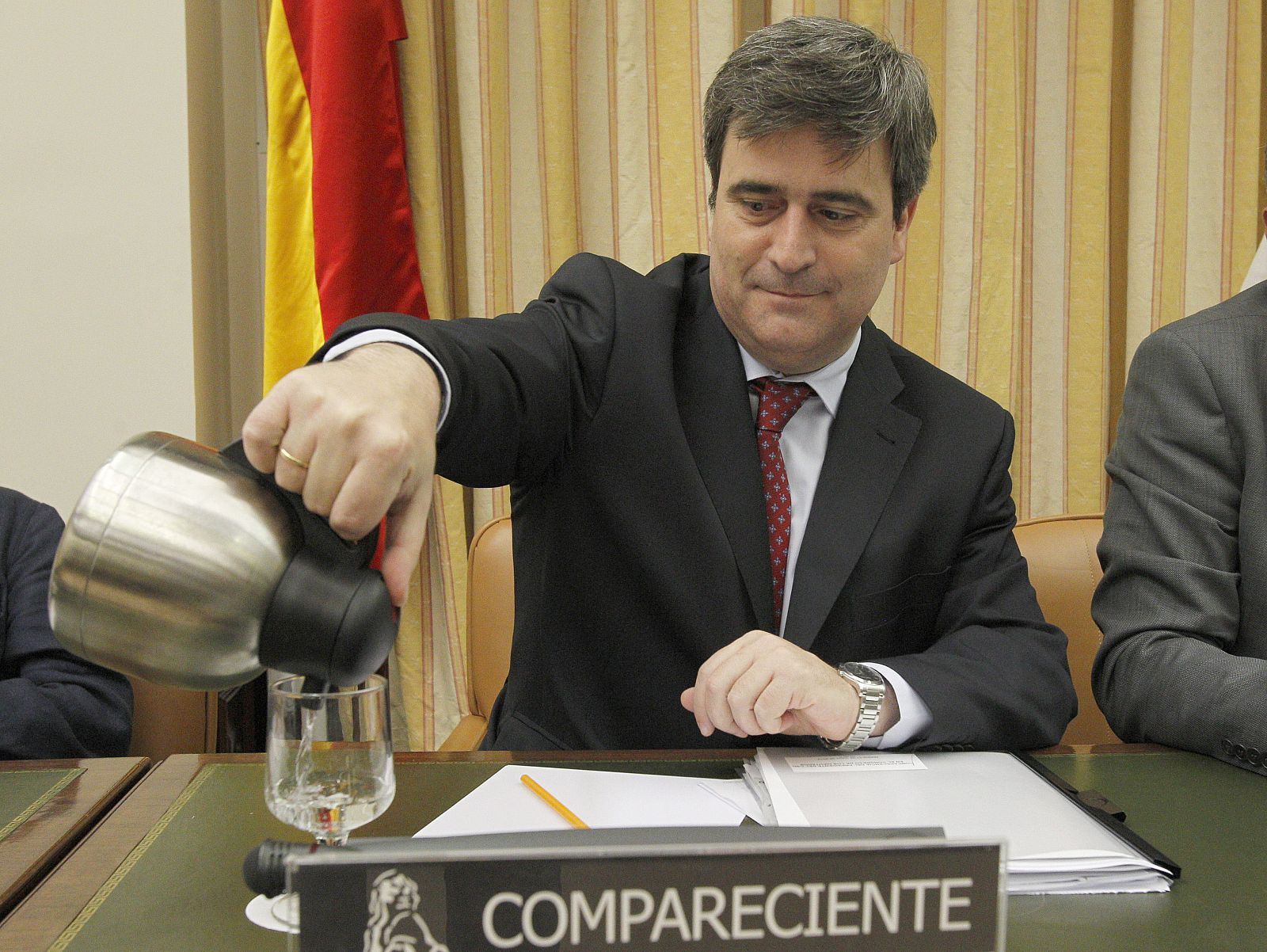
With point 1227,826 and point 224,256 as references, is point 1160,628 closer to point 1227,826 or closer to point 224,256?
point 1227,826

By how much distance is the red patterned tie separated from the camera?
Answer: 1425 mm

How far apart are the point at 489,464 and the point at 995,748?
0.64 m

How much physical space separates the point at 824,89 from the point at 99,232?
171 cm

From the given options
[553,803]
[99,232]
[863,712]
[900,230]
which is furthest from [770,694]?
[99,232]

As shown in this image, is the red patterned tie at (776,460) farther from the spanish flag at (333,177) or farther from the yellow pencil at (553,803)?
the spanish flag at (333,177)

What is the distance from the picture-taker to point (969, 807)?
95 cm

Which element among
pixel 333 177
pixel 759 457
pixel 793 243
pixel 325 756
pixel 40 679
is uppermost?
pixel 333 177

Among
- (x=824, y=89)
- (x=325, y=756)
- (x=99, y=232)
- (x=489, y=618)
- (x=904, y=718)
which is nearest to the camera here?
(x=325, y=756)

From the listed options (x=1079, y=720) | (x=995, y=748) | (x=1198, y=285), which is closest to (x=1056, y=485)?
(x=1198, y=285)

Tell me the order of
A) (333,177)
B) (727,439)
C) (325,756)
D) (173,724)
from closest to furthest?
(325,756)
(727,439)
(173,724)
(333,177)

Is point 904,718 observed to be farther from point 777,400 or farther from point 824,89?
point 824,89

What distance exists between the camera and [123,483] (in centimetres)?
67

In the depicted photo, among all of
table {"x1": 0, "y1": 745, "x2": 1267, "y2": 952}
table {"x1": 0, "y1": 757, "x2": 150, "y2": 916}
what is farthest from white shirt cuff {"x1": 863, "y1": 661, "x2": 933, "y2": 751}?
table {"x1": 0, "y1": 757, "x2": 150, "y2": 916}

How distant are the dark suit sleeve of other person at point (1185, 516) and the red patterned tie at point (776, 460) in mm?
409
